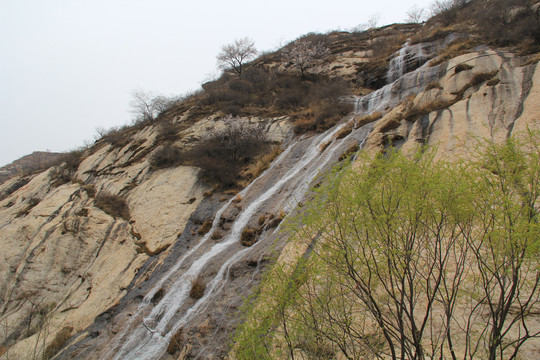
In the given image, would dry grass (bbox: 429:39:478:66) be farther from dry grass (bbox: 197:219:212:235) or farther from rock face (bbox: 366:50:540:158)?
dry grass (bbox: 197:219:212:235)

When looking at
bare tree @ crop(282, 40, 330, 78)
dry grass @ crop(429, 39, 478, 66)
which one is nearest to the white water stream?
dry grass @ crop(429, 39, 478, 66)

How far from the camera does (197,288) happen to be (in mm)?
9555

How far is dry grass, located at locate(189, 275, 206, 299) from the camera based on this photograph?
9381mm

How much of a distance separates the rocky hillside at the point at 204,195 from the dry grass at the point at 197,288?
3.8 inches

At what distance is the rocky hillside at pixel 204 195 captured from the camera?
29.5 ft

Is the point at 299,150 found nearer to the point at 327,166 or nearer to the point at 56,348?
the point at 327,166

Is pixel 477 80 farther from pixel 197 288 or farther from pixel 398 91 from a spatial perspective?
pixel 197 288

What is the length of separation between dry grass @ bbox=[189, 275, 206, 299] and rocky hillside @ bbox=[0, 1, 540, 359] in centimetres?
10

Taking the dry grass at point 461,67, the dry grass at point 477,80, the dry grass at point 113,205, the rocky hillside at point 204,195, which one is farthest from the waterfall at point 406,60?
the dry grass at point 113,205

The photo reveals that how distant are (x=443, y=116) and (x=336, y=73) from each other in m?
18.5

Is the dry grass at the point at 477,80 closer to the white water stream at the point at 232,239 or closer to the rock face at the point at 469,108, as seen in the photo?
the rock face at the point at 469,108

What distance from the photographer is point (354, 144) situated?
42.7ft

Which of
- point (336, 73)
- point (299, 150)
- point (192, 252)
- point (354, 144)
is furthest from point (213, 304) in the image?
point (336, 73)

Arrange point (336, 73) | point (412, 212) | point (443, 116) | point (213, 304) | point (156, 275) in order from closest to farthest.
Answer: point (412, 212)
point (213, 304)
point (443, 116)
point (156, 275)
point (336, 73)
